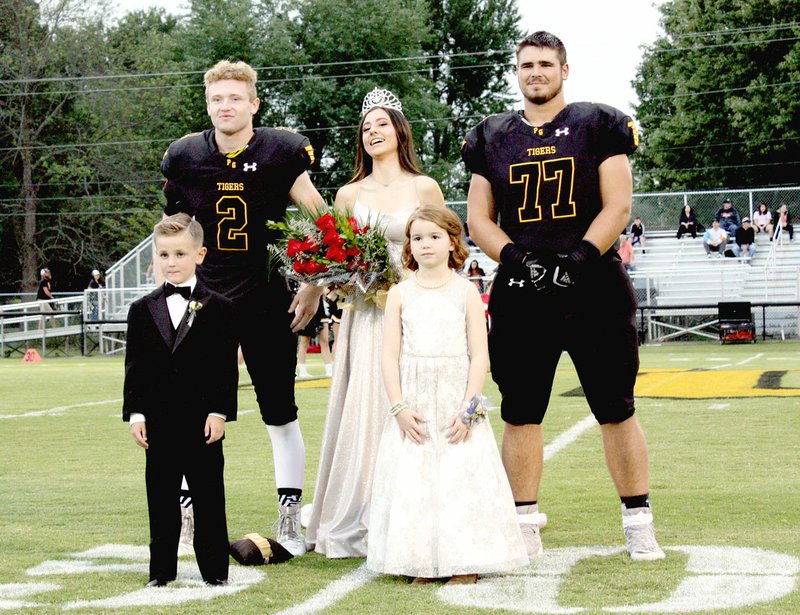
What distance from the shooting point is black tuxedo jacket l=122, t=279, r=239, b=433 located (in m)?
5.01

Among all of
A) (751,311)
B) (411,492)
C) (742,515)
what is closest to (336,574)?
(411,492)

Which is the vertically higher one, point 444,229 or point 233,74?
point 233,74

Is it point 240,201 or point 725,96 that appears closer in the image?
point 240,201

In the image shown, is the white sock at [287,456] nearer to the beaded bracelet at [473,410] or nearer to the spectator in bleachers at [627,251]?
the beaded bracelet at [473,410]

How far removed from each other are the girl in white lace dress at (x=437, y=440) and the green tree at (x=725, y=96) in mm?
39281

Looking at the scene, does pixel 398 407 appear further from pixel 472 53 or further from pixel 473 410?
pixel 472 53

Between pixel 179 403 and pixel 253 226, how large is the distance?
1.26 m

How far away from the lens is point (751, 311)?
85.2 ft

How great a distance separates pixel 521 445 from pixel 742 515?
1337 mm

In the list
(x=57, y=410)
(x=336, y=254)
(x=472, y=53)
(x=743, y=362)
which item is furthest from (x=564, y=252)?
(x=472, y=53)

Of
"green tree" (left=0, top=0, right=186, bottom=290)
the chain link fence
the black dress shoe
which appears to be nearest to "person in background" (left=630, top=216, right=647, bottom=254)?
the chain link fence

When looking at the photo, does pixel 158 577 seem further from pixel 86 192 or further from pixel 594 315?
pixel 86 192

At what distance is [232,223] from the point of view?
6000 mm

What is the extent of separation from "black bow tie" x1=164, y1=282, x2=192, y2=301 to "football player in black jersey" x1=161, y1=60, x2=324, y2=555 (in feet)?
2.75
